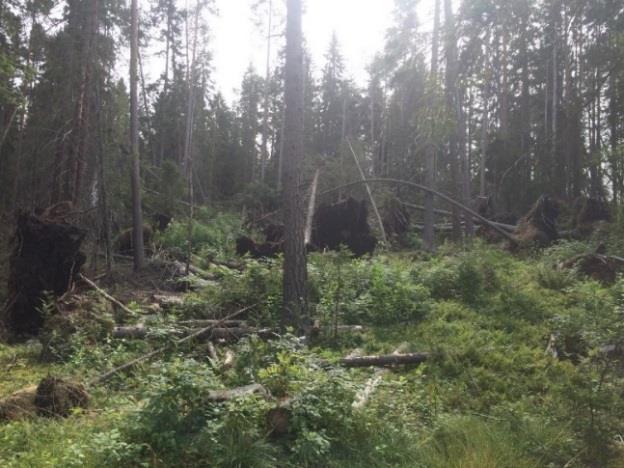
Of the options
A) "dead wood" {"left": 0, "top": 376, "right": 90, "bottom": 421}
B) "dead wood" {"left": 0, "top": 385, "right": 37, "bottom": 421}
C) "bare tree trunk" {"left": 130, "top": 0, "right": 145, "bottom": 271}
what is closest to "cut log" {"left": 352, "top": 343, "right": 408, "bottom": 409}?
"dead wood" {"left": 0, "top": 376, "right": 90, "bottom": 421}

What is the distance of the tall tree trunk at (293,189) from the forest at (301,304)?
1.4 inches

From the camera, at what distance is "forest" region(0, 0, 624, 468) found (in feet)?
14.0

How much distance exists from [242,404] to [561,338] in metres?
4.69

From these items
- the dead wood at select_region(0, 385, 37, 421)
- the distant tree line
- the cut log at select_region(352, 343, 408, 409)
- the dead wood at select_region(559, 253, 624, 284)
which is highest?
the distant tree line

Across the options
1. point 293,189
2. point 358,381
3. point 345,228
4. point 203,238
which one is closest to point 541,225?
point 345,228

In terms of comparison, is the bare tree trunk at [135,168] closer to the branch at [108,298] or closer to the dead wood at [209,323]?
the branch at [108,298]

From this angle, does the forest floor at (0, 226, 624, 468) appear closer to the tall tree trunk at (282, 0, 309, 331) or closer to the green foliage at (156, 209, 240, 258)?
the tall tree trunk at (282, 0, 309, 331)

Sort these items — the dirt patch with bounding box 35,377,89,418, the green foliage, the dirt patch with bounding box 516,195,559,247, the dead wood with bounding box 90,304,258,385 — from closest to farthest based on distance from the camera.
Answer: the dirt patch with bounding box 35,377,89,418, the dead wood with bounding box 90,304,258,385, the dirt patch with bounding box 516,195,559,247, the green foliage

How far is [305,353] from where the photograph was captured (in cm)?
578

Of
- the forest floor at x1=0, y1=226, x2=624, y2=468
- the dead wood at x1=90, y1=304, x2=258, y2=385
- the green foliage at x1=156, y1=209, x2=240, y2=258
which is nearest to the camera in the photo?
the forest floor at x1=0, y1=226, x2=624, y2=468

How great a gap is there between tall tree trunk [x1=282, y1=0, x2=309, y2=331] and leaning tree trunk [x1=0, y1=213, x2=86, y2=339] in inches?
163

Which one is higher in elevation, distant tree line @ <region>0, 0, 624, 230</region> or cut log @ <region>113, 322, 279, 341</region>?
distant tree line @ <region>0, 0, 624, 230</region>

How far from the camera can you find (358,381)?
235 inches

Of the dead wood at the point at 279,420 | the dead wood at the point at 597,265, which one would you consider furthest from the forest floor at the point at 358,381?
the dead wood at the point at 597,265
